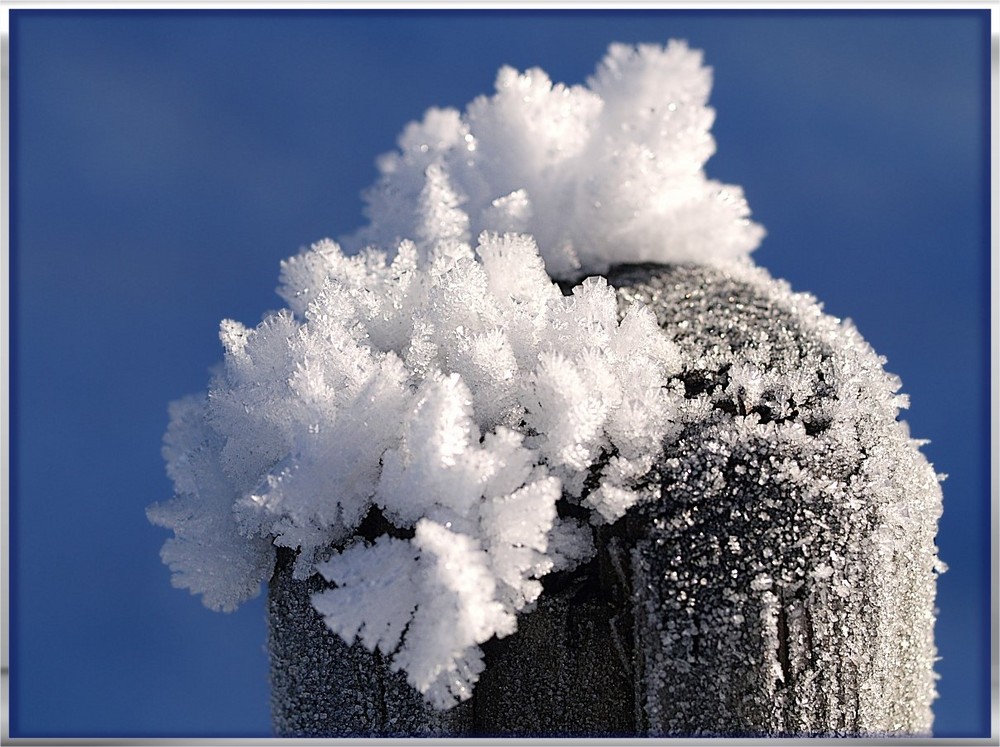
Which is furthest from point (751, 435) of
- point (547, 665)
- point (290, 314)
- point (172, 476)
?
point (172, 476)

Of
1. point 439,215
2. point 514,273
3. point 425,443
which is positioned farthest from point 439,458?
point 439,215

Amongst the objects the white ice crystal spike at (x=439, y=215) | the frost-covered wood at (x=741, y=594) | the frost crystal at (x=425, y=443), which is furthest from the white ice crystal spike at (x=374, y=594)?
the white ice crystal spike at (x=439, y=215)

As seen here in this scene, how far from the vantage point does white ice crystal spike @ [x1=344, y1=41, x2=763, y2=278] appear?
0.96 meters

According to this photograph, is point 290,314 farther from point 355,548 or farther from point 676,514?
point 676,514

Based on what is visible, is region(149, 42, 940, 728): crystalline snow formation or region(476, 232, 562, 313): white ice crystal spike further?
region(476, 232, 562, 313): white ice crystal spike

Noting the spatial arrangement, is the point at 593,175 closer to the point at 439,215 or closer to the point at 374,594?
the point at 439,215

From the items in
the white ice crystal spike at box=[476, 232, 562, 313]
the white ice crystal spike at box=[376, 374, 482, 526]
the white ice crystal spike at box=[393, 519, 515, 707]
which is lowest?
the white ice crystal spike at box=[393, 519, 515, 707]

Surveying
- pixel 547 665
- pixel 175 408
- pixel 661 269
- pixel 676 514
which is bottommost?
pixel 547 665

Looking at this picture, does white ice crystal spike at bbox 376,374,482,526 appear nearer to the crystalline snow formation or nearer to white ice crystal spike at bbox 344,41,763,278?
the crystalline snow formation

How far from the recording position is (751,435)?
28.3 inches

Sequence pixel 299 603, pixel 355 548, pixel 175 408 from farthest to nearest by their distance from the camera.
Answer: pixel 175 408, pixel 299 603, pixel 355 548

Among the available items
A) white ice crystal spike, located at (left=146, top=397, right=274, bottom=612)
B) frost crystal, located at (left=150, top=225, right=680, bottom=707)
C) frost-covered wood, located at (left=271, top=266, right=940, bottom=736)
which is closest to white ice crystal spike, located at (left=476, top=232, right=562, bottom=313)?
frost crystal, located at (left=150, top=225, right=680, bottom=707)

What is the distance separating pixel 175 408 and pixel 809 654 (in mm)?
590

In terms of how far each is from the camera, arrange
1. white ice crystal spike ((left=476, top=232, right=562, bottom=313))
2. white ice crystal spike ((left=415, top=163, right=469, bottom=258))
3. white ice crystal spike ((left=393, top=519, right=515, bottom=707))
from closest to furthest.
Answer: white ice crystal spike ((left=393, top=519, right=515, bottom=707))
white ice crystal spike ((left=476, top=232, right=562, bottom=313))
white ice crystal spike ((left=415, top=163, right=469, bottom=258))
